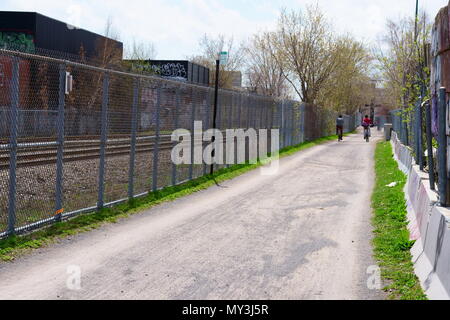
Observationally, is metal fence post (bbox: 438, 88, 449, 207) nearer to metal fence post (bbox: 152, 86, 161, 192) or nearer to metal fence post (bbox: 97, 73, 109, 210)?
metal fence post (bbox: 97, 73, 109, 210)

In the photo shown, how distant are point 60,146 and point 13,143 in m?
1.11

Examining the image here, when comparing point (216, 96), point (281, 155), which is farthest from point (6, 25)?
point (216, 96)

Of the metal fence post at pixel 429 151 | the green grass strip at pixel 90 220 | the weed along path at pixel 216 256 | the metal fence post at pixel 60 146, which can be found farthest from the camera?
the metal fence post at pixel 60 146

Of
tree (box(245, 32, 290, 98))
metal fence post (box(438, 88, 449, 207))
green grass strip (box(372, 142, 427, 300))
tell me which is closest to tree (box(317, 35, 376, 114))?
tree (box(245, 32, 290, 98))

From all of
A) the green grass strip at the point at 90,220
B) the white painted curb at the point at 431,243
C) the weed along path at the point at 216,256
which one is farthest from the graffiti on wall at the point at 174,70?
the white painted curb at the point at 431,243

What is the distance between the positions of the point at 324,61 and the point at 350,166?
87.2ft

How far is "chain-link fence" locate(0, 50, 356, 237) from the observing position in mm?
7281

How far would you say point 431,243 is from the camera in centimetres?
605

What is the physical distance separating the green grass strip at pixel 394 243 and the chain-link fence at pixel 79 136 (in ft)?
14.7

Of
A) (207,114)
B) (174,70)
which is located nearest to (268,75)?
(174,70)

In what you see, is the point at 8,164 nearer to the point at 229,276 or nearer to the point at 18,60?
the point at 18,60

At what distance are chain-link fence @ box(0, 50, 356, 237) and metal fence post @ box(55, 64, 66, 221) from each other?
1 cm

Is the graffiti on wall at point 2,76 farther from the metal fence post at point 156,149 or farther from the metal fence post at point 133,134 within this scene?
the metal fence post at point 156,149

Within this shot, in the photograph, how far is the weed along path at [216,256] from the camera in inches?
222
